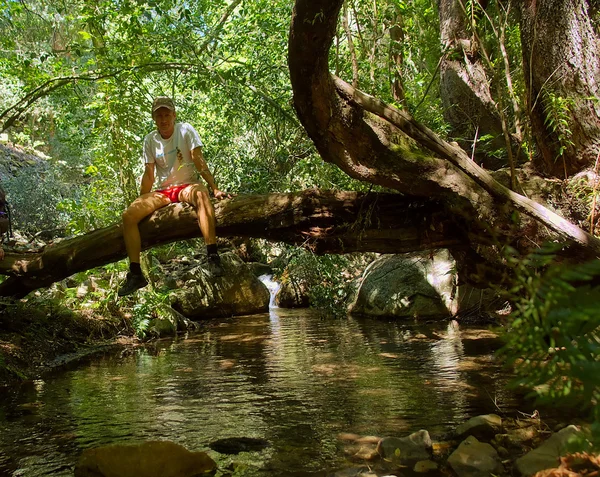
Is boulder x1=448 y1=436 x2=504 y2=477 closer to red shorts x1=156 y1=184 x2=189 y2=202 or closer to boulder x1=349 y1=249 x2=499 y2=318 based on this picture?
red shorts x1=156 y1=184 x2=189 y2=202

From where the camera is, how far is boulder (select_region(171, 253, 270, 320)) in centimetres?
1324

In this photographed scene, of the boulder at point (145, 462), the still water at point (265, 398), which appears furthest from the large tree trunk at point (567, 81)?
the boulder at point (145, 462)

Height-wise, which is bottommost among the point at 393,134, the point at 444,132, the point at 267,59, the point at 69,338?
the point at 69,338

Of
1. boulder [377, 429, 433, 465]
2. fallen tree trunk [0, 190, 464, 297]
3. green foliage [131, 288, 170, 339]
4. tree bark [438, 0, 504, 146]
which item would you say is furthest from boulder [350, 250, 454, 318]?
boulder [377, 429, 433, 465]

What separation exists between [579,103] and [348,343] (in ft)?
15.9

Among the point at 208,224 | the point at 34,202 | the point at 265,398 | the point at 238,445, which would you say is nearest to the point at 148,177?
the point at 208,224

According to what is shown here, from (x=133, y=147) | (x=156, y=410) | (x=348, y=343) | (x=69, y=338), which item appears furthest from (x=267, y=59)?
(x=156, y=410)

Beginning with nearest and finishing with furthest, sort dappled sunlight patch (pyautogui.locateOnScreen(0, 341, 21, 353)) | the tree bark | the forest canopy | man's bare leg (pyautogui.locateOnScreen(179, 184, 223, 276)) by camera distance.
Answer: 1. the forest canopy
2. man's bare leg (pyautogui.locateOnScreen(179, 184, 223, 276))
3. dappled sunlight patch (pyautogui.locateOnScreen(0, 341, 21, 353))
4. the tree bark

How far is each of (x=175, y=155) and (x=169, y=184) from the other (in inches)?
12.9

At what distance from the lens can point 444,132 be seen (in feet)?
30.6

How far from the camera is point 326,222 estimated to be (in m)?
6.24

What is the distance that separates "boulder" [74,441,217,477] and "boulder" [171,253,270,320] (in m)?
8.43

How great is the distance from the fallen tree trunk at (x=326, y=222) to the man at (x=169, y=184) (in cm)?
14

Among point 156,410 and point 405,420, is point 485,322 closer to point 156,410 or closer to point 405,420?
point 405,420
